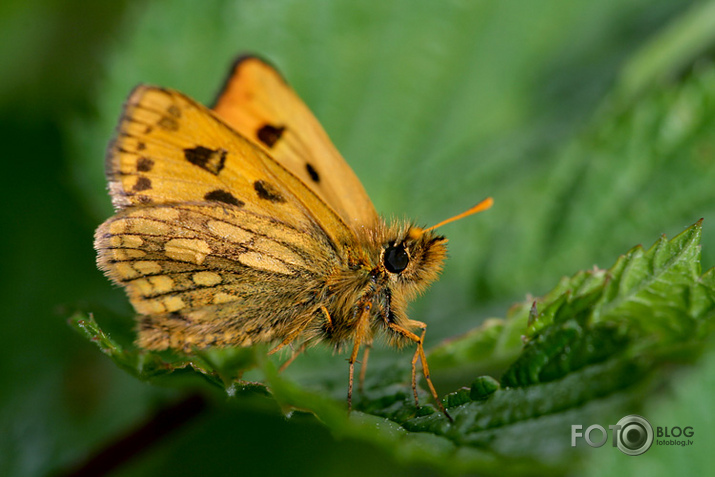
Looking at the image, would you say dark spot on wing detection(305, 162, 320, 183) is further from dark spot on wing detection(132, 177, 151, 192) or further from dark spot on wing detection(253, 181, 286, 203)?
dark spot on wing detection(132, 177, 151, 192)

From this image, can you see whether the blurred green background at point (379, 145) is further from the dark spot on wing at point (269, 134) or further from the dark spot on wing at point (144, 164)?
the dark spot on wing at point (269, 134)

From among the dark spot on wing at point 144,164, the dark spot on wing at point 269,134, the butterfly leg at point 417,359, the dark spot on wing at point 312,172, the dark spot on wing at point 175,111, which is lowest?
the butterfly leg at point 417,359

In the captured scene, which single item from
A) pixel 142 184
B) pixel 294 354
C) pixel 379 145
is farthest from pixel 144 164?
pixel 379 145

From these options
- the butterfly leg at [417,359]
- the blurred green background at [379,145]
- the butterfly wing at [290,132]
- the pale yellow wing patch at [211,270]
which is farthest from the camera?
the blurred green background at [379,145]

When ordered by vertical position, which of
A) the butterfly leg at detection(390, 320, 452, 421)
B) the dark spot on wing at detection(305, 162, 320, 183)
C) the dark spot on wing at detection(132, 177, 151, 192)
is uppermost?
the dark spot on wing at detection(305, 162, 320, 183)

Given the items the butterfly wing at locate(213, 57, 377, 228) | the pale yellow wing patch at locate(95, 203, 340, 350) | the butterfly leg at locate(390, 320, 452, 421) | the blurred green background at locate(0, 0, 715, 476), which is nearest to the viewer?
the butterfly leg at locate(390, 320, 452, 421)

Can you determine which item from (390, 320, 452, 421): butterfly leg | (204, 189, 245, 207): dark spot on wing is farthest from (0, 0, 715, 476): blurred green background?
(204, 189, 245, 207): dark spot on wing

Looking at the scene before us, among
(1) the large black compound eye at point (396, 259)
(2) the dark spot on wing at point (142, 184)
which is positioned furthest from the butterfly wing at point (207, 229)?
(1) the large black compound eye at point (396, 259)
